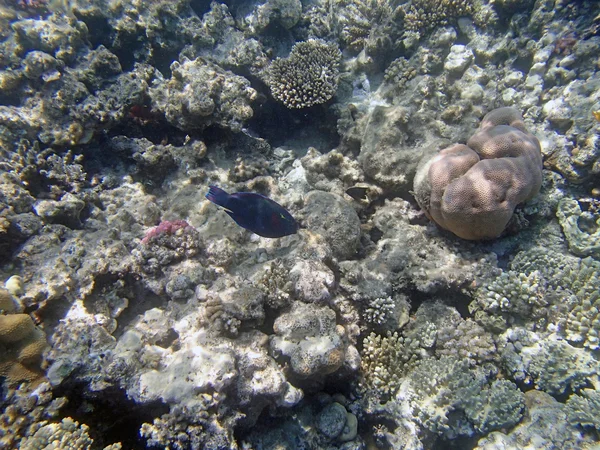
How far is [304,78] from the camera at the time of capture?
5.84 metres

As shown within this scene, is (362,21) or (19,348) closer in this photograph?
(19,348)

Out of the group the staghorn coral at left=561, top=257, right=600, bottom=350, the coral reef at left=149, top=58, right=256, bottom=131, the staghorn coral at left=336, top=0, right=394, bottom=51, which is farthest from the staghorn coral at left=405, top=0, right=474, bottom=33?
the staghorn coral at left=561, top=257, right=600, bottom=350

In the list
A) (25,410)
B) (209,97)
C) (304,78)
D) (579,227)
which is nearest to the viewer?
(25,410)

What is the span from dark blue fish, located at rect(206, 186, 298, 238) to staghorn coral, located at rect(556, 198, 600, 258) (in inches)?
153

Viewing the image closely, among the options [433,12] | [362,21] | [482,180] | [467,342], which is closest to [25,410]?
[467,342]

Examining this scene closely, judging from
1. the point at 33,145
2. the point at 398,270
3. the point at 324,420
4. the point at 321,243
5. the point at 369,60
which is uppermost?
the point at 33,145

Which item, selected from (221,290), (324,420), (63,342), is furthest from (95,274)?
(324,420)

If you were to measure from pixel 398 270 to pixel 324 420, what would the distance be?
2.06m

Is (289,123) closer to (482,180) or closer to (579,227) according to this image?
(482,180)

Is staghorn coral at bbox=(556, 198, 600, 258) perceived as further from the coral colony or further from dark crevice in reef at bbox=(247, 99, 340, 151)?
dark crevice in reef at bbox=(247, 99, 340, 151)

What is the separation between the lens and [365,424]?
3.79 metres

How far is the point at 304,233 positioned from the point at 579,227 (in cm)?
377

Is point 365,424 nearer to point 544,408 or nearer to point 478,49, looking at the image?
point 544,408

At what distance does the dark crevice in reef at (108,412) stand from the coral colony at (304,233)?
0.02 metres
